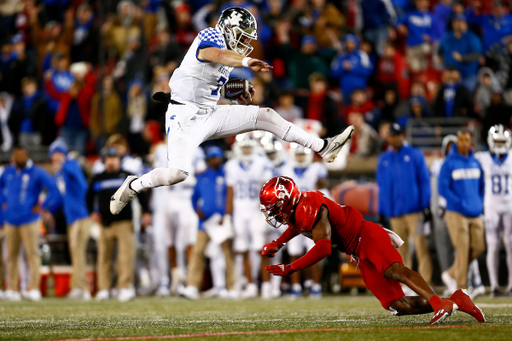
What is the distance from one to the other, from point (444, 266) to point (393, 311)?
4.50 m

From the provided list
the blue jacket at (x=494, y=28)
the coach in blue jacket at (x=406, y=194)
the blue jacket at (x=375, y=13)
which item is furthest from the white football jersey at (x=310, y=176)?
the blue jacket at (x=375, y=13)

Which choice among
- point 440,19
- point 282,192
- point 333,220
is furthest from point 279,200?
point 440,19

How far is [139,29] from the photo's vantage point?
15.9 metres

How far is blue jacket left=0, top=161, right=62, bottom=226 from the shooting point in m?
11.4

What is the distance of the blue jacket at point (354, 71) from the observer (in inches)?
542

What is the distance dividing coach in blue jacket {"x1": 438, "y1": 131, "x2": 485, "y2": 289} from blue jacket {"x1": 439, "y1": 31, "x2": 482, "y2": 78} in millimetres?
4259

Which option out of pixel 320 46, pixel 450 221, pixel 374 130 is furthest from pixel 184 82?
pixel 320 46

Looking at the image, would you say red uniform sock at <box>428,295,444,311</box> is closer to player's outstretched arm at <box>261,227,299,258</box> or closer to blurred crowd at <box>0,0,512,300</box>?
player's outstretched arm at <box>261,227,299,258</box>

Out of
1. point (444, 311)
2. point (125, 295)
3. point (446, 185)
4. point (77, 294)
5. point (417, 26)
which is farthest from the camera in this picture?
point (417, 26)

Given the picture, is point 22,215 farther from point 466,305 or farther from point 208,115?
point 466,305

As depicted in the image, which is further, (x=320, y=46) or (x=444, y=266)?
(x=320, y=46)

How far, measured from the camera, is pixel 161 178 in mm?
6480

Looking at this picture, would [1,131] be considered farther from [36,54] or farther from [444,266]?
[444,266]

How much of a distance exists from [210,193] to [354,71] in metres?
4.01
